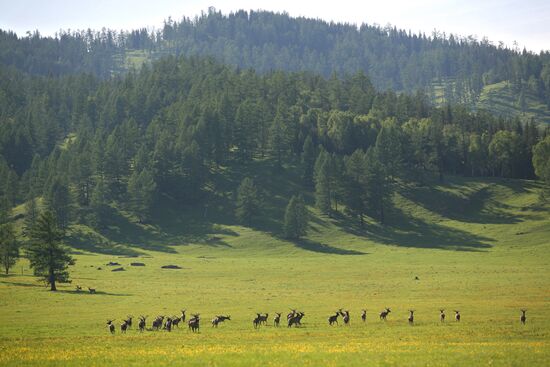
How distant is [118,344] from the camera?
110ft

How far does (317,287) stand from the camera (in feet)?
218

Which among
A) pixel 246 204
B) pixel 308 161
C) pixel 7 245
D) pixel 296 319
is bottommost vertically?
pixel 7 245

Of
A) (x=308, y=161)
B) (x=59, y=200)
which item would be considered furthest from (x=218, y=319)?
(x=308, y=161)

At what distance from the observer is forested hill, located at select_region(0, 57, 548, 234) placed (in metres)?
131

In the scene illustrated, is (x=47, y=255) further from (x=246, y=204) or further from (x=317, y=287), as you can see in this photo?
(x=246, y=204)

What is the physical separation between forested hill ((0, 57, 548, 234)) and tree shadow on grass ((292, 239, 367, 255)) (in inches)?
646

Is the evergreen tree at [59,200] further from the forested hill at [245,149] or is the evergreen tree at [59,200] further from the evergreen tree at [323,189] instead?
the evergreen tree at [323,189]

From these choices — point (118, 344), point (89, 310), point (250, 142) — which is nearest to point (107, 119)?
point (250, 142)

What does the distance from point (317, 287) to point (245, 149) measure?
91.9 metres

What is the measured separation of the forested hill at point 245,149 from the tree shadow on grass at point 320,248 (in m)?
16.4

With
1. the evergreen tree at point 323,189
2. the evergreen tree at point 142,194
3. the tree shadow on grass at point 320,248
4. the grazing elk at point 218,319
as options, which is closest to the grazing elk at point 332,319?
the grazing elk at point 218,319

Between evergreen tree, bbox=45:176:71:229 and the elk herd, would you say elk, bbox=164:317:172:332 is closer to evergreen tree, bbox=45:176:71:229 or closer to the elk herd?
the elk herd

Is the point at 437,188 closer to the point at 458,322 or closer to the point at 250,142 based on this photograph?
the point at 250,142

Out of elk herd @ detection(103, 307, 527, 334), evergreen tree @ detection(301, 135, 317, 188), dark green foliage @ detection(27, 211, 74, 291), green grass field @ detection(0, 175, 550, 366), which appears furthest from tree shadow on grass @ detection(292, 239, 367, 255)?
elk herd @ detection(103, 307, 527, 334)
